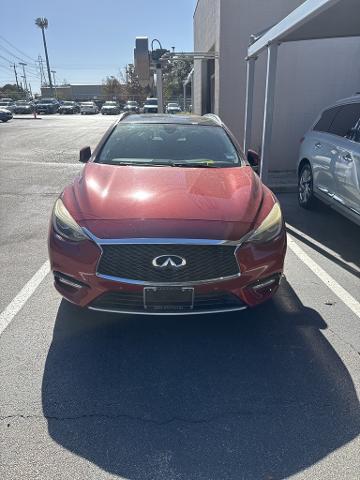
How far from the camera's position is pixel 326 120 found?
5.96 meters

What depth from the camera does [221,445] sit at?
7.00 feet

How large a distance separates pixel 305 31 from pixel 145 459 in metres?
6.18

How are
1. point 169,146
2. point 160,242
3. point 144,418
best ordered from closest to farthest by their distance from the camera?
point 144,418 → point 160,242 → point 169,146

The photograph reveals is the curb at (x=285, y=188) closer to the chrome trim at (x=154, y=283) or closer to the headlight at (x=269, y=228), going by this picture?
the headlight at (x=269, y=228)

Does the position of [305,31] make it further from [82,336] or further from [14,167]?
[14,167]

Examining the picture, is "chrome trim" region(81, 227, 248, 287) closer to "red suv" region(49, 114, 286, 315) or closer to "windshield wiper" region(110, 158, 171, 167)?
"red suv" region(49, 114, 286, 315)

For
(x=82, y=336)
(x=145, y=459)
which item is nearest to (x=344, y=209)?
(x=82, y=336)

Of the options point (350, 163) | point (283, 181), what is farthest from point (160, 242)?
point (283, 181)

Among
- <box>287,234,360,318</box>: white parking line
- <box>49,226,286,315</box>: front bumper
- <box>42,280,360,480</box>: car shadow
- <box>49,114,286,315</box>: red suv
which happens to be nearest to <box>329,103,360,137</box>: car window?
<box>287,234,360,318</box>: white parking line

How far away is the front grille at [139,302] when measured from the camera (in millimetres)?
2699

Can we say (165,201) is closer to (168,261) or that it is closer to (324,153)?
(168,261)

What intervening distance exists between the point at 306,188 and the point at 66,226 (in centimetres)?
470

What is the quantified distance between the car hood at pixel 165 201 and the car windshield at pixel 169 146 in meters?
0.25

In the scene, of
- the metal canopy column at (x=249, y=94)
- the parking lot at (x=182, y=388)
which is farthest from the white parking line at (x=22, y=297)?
the metal canopy column at (x=249, y=94)
